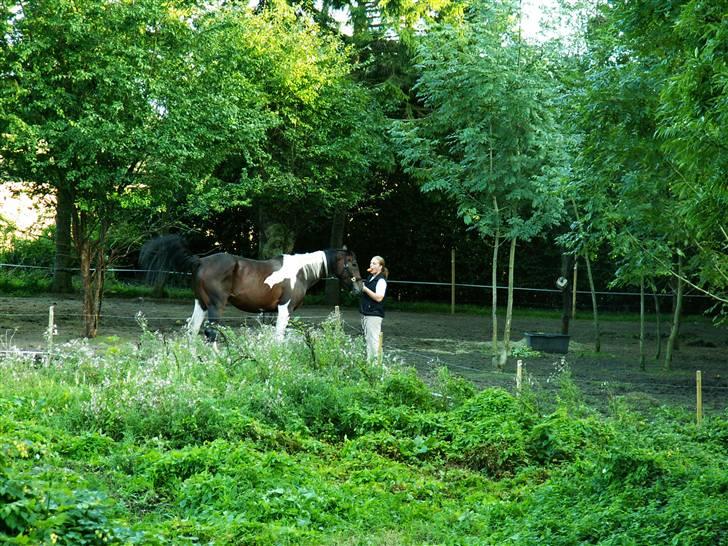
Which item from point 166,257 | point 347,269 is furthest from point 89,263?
point 347,269

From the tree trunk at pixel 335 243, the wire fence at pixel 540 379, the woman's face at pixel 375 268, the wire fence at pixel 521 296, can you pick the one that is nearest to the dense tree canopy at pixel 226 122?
the wire fence at pixel 540 379

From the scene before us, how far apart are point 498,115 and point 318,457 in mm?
9589

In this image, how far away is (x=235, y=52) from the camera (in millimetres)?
18547

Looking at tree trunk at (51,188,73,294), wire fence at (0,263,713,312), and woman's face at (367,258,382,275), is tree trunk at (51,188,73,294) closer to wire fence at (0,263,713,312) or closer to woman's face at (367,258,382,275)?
wire fence at (0,263,713,312)

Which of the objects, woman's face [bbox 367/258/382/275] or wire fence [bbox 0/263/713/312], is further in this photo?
wire fence [bbox 0/263/713/312]

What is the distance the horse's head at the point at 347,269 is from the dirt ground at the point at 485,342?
148cm

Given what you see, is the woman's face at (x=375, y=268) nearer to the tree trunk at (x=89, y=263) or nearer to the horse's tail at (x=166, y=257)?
the horse's tail at (x=166, y=257)

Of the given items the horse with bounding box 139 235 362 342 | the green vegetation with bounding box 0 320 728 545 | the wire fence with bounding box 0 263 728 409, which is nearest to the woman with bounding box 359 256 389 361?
the wire fence with bounding box 0 263 728 409

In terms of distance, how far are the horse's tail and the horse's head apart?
2496 mm

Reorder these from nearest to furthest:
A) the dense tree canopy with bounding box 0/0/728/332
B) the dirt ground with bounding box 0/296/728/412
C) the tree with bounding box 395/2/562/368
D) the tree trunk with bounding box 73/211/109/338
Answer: the dirt ground with bounding box 0/296/728/412 → the dense tree canopy with bounding box 0/0/728/332 → the tree with bounding box 395/2/562/368 → the tree trunk with bounding box 73/211/109/338

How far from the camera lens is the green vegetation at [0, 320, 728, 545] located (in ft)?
20.4

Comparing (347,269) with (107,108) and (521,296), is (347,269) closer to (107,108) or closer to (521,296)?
(107,108)

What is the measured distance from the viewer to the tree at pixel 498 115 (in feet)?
53.9

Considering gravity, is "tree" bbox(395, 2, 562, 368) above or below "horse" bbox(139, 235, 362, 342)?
above
